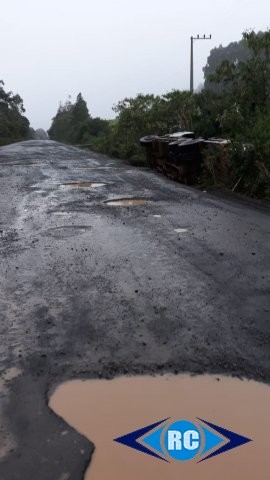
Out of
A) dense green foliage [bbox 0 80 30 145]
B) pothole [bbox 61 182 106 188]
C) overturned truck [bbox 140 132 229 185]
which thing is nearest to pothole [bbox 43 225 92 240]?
pothole [bbox 61 182 106 188]

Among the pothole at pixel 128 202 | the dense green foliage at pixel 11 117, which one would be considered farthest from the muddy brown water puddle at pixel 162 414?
the dense green foliage at pixel 11 117

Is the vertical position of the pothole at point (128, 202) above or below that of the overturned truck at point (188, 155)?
below

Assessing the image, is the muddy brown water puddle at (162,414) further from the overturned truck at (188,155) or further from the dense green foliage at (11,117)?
the dense green foliage at (11,117)

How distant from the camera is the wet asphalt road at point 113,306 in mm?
2844

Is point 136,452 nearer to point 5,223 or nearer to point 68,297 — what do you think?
point 68,297

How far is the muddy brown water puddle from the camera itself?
2426 mm

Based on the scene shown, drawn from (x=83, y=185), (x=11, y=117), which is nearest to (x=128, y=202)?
(x=83, y=185)

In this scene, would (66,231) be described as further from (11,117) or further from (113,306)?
(11,117)

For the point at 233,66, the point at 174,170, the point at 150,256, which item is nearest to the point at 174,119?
the point at 233,66

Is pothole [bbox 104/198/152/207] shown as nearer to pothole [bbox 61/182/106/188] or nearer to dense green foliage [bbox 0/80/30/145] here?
pothole [bbox 61/182/106/188]

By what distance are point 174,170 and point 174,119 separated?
24.8ft

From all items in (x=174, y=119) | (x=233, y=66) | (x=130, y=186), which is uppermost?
(x=233, y=66)

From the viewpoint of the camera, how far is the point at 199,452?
8.44 feet

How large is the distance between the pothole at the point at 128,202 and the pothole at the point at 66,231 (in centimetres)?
206
